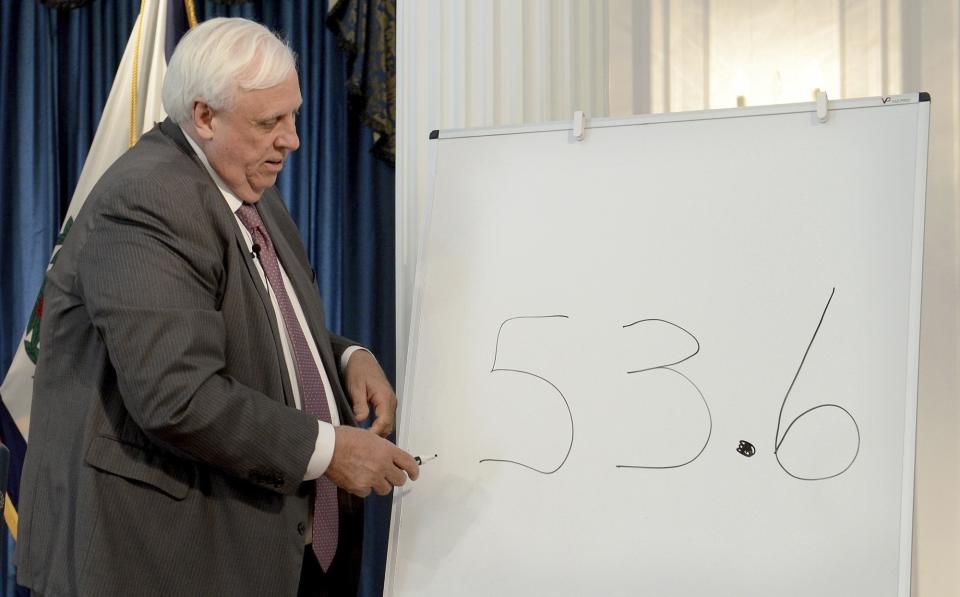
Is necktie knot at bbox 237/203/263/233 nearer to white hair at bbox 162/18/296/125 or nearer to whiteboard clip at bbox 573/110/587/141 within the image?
white hair at bbox 162/18/296/125

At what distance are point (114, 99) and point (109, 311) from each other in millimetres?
1633

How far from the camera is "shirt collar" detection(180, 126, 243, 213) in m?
1.65

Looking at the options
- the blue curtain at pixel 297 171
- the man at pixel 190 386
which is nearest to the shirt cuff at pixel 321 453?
the man at pixel 190 386

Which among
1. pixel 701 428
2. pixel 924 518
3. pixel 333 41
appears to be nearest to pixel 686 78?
pixel 333 41

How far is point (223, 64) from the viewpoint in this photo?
1.56m

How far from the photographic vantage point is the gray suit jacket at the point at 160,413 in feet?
4.61

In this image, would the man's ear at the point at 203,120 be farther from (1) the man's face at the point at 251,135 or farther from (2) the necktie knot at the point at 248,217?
(2) the necktie knot at the point at 248,217

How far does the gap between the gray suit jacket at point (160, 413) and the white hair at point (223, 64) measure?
10cm

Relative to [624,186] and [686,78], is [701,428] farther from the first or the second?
[686,78]

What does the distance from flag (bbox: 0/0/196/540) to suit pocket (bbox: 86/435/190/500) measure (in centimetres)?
148

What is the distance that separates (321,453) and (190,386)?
0.23m

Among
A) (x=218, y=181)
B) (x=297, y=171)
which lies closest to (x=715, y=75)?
(x=297, y=171)

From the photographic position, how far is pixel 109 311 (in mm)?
1401

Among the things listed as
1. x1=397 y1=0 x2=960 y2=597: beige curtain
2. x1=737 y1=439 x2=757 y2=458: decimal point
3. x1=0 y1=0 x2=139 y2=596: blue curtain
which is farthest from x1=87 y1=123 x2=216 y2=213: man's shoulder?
x1=0 y1=0 x2=139 y2=596: blue curtain
